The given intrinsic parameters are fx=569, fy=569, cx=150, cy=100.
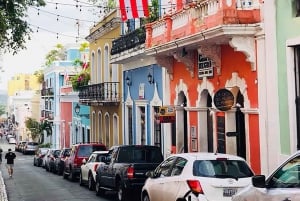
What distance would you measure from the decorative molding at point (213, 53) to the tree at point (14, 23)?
4929 mm

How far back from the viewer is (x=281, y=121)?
14.1m

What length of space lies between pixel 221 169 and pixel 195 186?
740 millimetres

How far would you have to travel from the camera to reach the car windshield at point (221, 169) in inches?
412

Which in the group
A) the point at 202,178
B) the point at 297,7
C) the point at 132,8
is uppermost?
the point at 132,8

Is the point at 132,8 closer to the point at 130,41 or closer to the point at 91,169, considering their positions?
the point at 130,41

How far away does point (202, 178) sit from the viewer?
10.3 meters

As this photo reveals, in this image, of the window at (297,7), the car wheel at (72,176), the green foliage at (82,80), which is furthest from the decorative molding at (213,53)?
the green foliage at (82,80)

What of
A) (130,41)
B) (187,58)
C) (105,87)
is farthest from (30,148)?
(187,58)

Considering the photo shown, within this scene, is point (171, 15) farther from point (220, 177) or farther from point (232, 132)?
point (220, 177)

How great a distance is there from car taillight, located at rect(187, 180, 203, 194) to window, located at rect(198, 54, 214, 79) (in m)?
7.87

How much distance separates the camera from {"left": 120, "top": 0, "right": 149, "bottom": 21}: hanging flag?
1909 centimetres

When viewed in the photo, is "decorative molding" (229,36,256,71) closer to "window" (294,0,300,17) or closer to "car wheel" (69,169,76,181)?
"window" (294,0,300,17)

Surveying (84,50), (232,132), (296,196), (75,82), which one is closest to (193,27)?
(232,132)

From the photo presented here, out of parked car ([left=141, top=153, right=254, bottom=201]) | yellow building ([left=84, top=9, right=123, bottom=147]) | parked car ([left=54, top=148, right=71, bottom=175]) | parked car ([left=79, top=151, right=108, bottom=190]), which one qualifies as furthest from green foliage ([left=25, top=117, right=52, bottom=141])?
parked car ([left=141, top=153, right=254, bottom=201])
